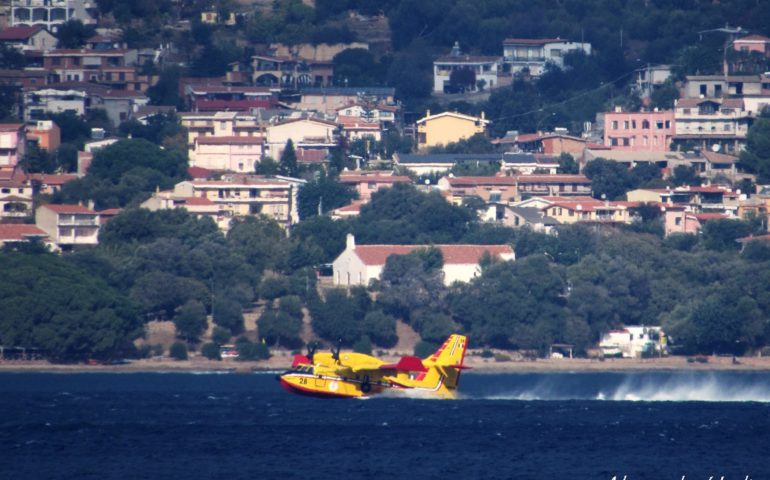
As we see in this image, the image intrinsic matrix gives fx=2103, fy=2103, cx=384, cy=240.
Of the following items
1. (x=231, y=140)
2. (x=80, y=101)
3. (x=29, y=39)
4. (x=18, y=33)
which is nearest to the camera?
(x=231, y=140)

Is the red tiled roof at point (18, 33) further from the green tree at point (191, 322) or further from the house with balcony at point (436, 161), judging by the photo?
the green tree at point (191, 322)

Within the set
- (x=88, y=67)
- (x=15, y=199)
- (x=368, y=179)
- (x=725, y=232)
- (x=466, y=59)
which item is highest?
(x=466, y=59)

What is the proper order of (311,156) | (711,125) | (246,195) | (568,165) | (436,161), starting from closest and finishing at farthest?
(246,195), (568,165), (436,161), (311,156), (711,125)

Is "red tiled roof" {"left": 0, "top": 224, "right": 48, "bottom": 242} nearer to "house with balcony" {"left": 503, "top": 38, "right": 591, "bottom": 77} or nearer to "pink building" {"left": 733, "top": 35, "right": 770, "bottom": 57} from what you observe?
"house with balcony" {"left": 503, "top": 38, "right": 591, "bottom": 77}

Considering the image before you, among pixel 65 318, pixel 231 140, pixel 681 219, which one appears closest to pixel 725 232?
pixel 681 219

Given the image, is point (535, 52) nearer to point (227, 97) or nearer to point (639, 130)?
point (227, 97)

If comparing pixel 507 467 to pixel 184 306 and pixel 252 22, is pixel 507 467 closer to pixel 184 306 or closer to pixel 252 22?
pixel 184 306
